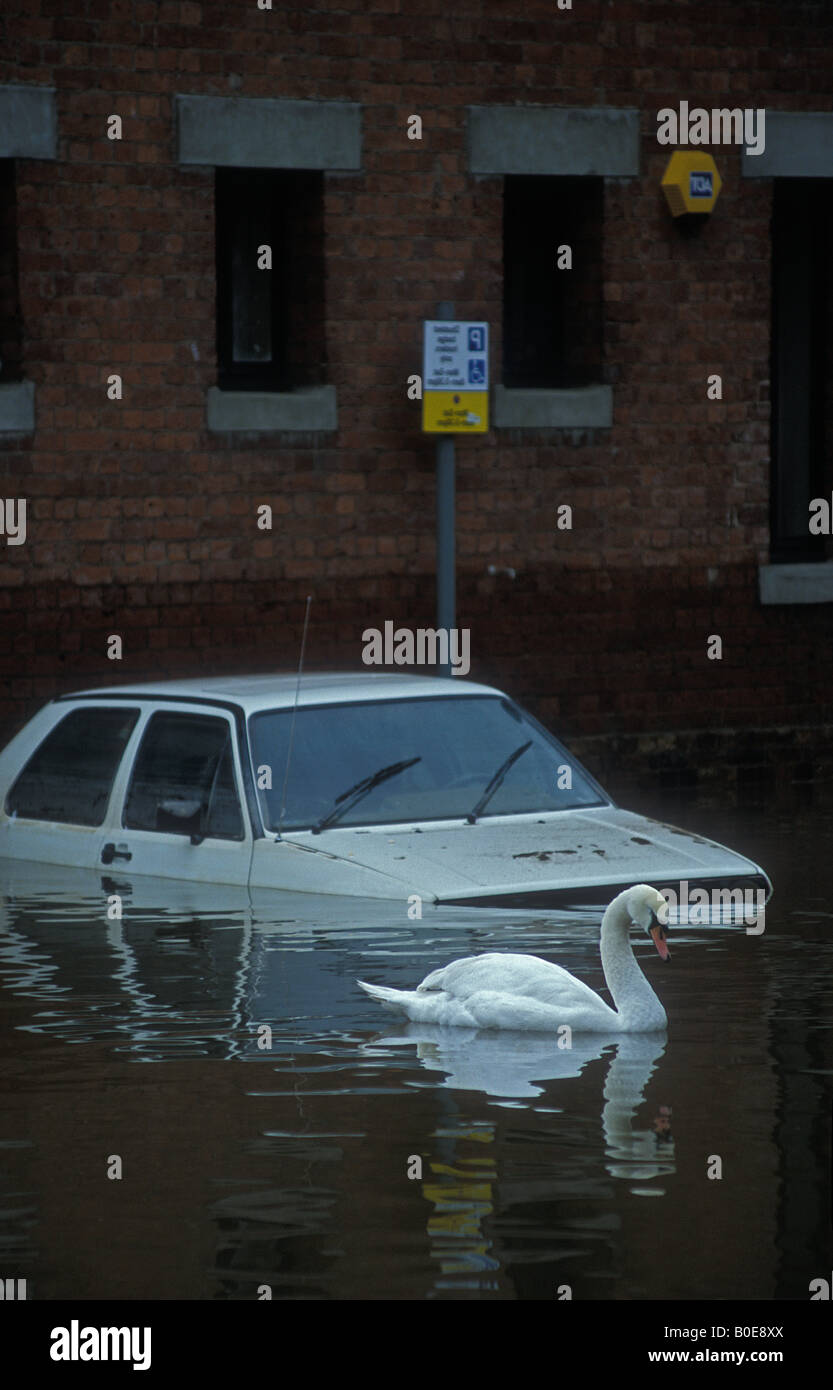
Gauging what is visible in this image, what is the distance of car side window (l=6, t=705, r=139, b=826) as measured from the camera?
37.4ft

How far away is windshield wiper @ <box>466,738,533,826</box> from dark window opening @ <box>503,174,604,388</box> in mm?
6475

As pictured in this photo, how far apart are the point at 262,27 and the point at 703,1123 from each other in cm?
996

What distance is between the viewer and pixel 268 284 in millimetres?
16453

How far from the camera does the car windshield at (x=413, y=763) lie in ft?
34.8

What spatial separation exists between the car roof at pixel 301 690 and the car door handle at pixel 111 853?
0.70m

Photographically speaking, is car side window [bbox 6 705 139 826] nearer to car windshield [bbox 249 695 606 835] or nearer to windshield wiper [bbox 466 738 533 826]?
car windshield [bbox 249 695 606 835]

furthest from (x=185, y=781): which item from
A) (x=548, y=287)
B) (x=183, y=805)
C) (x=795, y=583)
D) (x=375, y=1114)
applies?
(x=795, y=583)

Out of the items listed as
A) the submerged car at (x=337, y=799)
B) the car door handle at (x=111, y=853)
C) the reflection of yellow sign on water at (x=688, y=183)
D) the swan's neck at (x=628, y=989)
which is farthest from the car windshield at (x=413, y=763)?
the reflection of yellow sign on water at (x=688, y=183)

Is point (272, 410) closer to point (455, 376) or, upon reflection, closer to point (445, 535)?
point (455, 376)

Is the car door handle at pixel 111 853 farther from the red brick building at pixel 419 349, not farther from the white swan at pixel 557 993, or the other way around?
the red brick building at pixel 419 349

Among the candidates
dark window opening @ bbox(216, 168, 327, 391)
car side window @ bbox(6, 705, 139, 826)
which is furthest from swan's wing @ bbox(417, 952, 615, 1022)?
dark window opening @ bbox(216, 168, 327, 391)

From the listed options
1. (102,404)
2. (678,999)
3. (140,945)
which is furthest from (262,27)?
(678,999)
